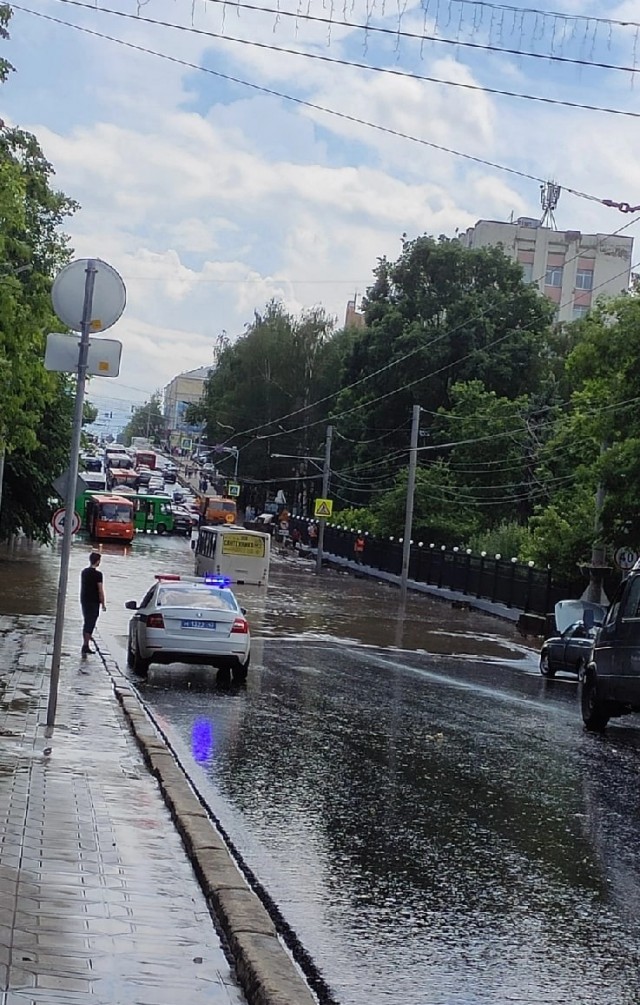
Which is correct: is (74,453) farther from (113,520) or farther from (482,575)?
(113,520)

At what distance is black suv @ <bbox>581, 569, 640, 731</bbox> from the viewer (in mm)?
16219

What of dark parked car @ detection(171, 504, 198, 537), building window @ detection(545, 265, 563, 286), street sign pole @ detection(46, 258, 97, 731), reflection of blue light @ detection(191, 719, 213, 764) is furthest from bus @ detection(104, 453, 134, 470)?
street sign pole @ detection(46, 258, 97, 731)

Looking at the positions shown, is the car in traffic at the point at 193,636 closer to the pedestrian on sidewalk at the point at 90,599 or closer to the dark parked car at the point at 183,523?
the pedestrian on sidewalk at the point at 90,599

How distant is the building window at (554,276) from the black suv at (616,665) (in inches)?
3701

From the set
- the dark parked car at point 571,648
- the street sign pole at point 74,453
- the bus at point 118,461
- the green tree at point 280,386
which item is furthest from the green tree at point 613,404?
the bus at point 118,461

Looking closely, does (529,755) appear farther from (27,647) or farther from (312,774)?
(27,647)

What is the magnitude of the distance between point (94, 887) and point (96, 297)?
6.54 meters

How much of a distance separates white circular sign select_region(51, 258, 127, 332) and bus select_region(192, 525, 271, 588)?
4154cm

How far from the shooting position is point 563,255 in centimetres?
10888

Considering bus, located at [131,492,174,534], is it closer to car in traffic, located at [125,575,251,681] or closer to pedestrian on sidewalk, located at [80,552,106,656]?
pedestrian on sidewalk, located at [80,552,106,656]

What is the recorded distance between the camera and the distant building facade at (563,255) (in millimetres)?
107562

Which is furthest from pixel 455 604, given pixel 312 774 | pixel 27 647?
pixel 312 774

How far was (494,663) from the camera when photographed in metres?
30.5

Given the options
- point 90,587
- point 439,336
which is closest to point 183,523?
point 439,336
